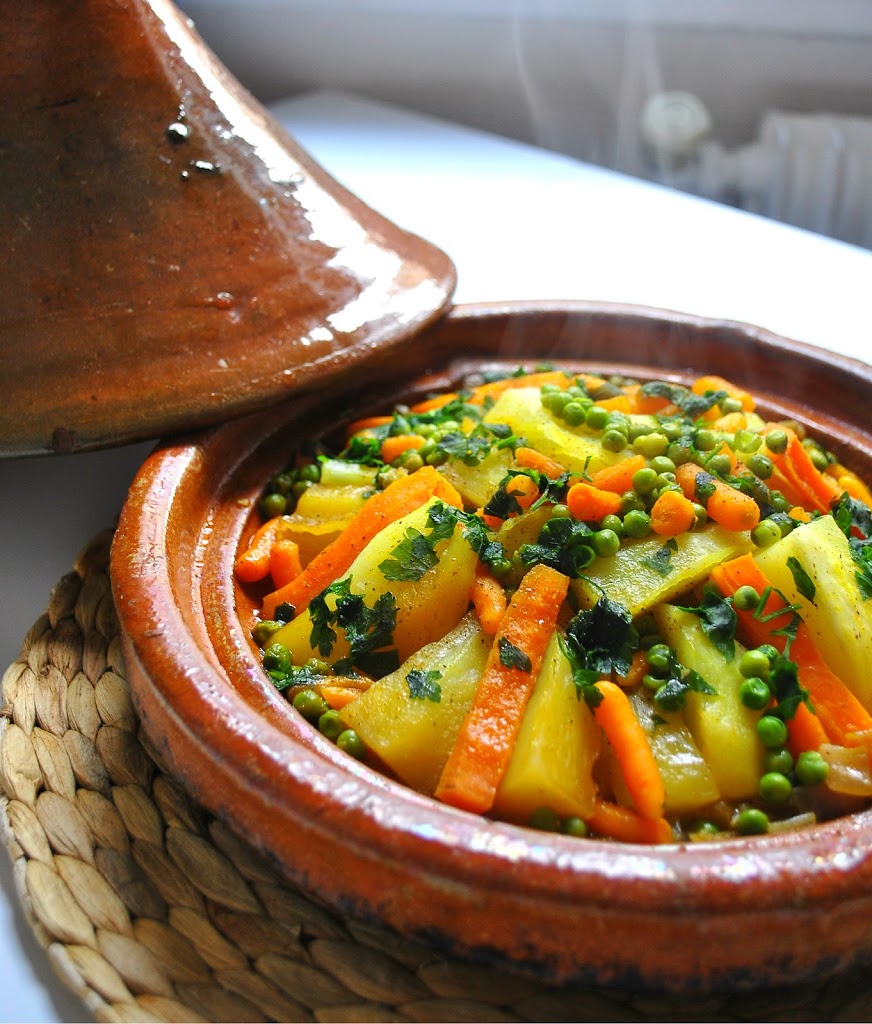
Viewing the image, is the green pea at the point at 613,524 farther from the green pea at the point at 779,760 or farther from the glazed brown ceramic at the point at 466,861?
the glazed brown ceramic at the point at 466,861

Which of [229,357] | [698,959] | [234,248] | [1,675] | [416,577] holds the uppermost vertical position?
[234,248]

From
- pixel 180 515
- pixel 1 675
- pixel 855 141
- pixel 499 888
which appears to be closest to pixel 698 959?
pixel 499 888

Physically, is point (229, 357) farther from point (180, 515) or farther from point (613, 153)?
point (613, 153)

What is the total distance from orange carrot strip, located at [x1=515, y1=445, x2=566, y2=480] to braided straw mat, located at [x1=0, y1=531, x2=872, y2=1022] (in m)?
1.04

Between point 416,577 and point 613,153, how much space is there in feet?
15.6

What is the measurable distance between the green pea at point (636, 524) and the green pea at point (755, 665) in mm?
357

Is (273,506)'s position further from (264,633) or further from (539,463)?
(539,463)

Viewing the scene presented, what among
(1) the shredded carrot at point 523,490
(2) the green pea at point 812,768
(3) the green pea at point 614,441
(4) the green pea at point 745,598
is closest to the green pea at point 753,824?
(2) the green pea at point 812,768

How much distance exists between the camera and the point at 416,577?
213 centimetres

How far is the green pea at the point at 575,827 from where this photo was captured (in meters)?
1.77

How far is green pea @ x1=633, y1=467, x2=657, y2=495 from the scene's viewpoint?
2229mm

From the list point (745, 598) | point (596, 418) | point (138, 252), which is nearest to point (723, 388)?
point (596, 418)

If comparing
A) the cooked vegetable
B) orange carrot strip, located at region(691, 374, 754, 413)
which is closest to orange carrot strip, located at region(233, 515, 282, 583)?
the cooked vegetable

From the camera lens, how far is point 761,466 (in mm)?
2367
